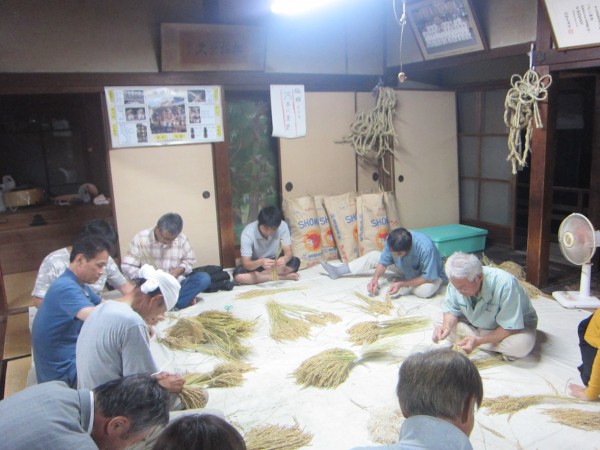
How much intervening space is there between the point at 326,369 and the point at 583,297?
7.93 feet

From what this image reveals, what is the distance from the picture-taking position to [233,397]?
2824 millimetres

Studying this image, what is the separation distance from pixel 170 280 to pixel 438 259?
106 inches

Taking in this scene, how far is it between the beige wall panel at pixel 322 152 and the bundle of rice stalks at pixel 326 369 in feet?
8.76

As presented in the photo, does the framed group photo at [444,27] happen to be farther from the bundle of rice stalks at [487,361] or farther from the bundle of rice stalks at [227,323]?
the bundle of rice stalks at [227,323]

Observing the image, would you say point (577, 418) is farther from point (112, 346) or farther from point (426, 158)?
point (426, 158)

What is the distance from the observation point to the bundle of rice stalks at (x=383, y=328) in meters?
3.43

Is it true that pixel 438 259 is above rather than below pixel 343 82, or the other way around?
below

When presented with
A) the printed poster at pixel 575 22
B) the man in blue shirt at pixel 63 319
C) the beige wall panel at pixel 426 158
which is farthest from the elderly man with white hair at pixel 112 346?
the beige wall panel at pixel 426 158

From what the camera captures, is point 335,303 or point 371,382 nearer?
point 371,382

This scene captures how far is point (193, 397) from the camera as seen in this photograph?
99.8 inches

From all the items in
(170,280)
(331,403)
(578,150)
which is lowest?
(331,403)

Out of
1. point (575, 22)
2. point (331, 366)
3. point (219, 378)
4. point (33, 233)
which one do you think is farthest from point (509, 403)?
point (33, 233)

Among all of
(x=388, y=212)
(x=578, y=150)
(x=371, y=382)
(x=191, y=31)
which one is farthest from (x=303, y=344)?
(x=578, y=150)

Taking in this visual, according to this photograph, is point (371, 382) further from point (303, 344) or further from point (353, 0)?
point (353, 0)
